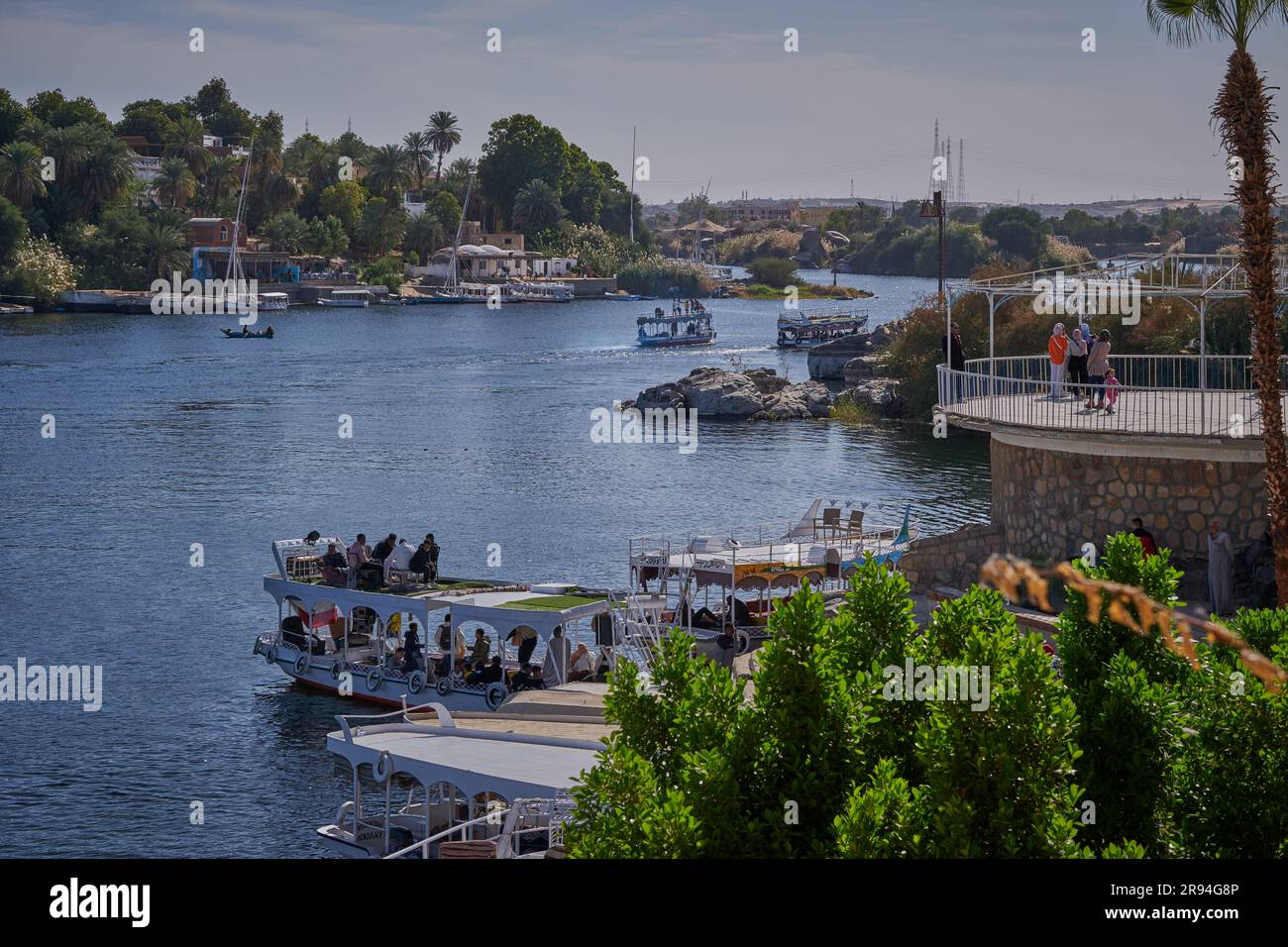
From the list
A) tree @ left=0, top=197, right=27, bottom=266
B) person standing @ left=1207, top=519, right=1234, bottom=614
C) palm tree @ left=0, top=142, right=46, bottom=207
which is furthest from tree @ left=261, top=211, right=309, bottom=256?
person standing @ left=1207, top=519, right=1234, bottom=614

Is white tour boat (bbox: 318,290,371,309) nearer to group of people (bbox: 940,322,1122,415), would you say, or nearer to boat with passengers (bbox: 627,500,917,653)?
boat with passengers (bbox: 627,500,917,653)

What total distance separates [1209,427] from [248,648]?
20725mm

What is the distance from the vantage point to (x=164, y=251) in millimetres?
151875

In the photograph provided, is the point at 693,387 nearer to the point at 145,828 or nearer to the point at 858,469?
the point at 858,469

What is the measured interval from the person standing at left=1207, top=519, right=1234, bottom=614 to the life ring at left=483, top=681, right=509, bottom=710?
12.3 m

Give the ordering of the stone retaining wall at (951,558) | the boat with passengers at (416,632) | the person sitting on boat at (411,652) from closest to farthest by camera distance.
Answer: the stone retaining wall at (951,558) → the boat with passengers at (416,632) → the person sitting on boat at (411,652)

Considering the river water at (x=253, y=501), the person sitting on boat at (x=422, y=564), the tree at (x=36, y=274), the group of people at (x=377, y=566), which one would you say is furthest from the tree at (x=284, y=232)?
the person sitting on boat at (x=422, y=564)

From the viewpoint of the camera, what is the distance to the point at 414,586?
31.7 meters

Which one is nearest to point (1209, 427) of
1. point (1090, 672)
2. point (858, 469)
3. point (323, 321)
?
point (1090, 672)

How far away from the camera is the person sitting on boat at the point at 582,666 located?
29156 millimetres

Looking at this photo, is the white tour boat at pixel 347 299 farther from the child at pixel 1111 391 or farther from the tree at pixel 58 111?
the child at pixel 1111 391

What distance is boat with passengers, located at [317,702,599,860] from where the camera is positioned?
19.2 m

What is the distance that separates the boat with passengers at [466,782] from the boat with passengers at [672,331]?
100 meters

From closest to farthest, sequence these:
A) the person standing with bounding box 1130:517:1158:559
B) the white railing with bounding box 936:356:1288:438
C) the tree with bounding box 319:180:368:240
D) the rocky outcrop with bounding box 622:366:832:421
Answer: the person standing with bounding box 1130:517:1158:559, the white railing with bounding box 936:356:1288:438, the rocky outcrop with bounding box 622:366:832:421, the tree with bounding box 319:180:368:240
